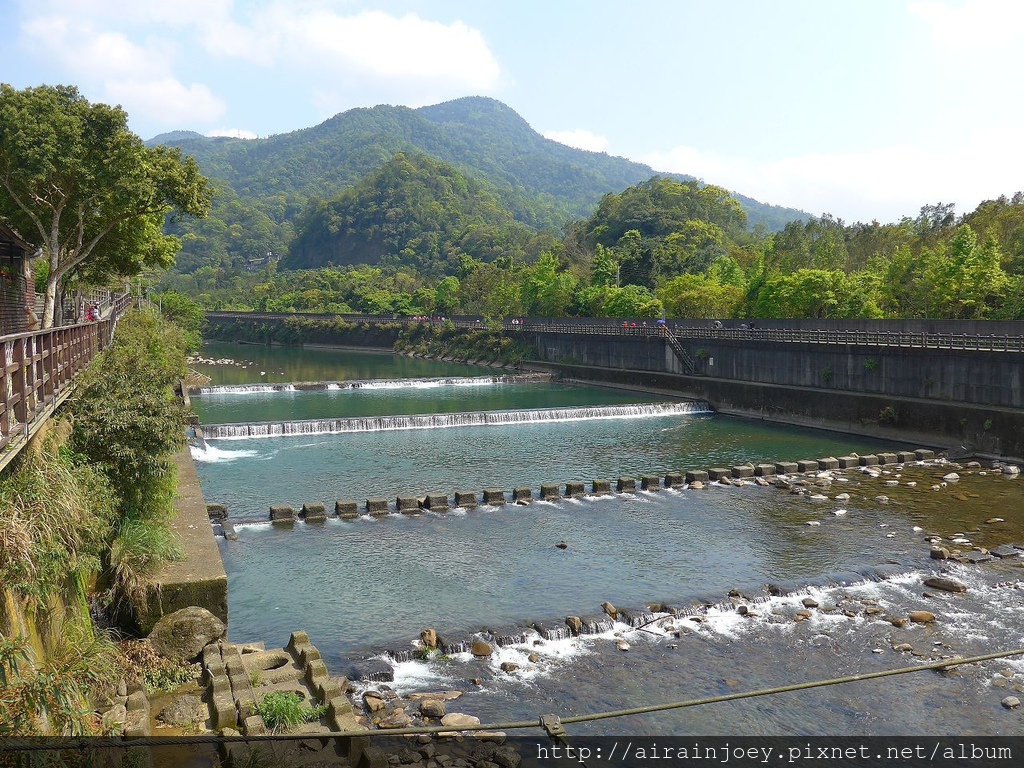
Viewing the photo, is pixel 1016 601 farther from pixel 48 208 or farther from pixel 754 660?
pixel 48 208

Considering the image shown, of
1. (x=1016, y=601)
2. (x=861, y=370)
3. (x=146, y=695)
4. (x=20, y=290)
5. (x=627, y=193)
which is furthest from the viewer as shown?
(x=627, y=193)

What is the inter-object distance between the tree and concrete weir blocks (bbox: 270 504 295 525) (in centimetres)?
750

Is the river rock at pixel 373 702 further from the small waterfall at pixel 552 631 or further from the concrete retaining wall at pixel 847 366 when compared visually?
the concrete retaining wall at pixel 847 366

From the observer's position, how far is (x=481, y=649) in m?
12.6

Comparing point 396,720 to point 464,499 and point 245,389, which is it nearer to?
point 464,499

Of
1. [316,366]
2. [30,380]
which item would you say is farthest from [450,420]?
[316,366]

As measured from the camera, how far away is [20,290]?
22859mm

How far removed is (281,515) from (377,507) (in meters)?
2.39

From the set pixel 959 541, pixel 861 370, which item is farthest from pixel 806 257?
pixel 959 541

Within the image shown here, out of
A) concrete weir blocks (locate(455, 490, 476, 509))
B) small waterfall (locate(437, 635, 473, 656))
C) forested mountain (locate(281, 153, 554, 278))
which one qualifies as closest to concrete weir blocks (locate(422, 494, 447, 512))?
concrete weir blocks (locate(455, 490, 476, 509))

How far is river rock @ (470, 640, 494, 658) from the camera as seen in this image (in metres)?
12.5

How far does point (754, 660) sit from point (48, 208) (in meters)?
22.3

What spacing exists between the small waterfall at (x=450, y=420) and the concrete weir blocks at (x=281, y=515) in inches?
484

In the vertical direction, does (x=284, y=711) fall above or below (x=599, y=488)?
above
